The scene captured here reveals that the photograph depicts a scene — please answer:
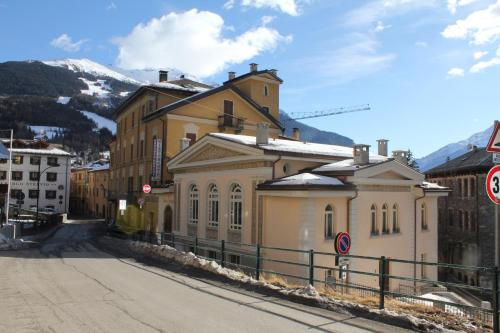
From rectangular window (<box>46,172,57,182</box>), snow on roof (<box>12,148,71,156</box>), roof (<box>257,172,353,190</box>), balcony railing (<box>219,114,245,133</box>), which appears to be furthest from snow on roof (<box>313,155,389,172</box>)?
rectangular window (<box>46,172,57,182</box>)

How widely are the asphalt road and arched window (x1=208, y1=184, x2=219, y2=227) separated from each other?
8.69 metres

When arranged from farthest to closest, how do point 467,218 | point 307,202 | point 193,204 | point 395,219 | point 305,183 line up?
point 467,218 → point 193,204 → point 395,219 → point 307,202 → point 305,183

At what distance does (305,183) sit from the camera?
1822 centimetres

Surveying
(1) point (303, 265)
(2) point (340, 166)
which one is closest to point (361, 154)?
(2) point (340, 166)

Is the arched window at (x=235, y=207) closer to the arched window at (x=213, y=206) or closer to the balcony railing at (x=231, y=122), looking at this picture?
Answer: the arched window at (x=213, y=206)

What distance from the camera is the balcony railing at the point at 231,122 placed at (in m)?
34.1

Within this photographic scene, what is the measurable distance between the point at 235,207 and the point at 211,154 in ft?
11.4

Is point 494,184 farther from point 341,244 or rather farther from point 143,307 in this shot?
point 143,307

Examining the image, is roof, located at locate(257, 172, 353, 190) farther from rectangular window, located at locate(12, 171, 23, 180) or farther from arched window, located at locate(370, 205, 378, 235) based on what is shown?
rectangular window, located at locate(12, 171, 23, 180)

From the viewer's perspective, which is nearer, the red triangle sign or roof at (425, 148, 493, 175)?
the red triangle sign

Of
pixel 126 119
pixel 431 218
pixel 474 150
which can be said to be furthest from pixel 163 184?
pixel 474 150

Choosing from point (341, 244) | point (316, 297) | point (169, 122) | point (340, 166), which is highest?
point (169, 122)

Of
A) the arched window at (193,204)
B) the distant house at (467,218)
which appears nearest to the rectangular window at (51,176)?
the arched window at (193,204)

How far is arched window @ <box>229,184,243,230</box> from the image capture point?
21.8 metres
